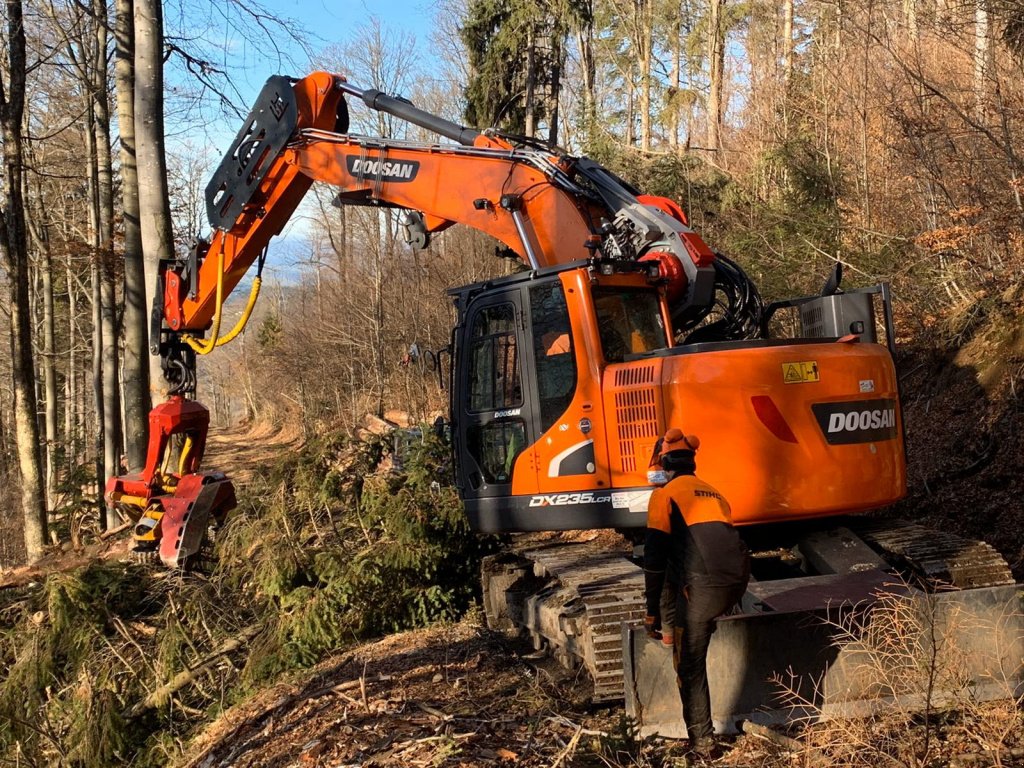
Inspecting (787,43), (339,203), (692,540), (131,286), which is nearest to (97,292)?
(131,286)

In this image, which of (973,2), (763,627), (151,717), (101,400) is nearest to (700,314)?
(763,627)

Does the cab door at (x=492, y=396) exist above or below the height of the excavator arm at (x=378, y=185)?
below

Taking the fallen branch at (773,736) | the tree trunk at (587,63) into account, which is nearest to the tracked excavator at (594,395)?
the fallen branch at (773,736)

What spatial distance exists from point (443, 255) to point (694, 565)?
879 inches

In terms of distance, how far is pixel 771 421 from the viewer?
5531mm

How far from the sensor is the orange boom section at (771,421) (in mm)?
5508

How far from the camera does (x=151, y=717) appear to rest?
22.0 ft

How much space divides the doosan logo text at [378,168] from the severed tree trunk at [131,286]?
3275 millimetres

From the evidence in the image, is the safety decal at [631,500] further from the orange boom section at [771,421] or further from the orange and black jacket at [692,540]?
the orange and black jacket at [692,540]

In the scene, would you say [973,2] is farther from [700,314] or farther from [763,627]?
[763,627]

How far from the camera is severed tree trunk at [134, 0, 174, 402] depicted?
8.27 metres

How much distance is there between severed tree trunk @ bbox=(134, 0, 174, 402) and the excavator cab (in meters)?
3.20

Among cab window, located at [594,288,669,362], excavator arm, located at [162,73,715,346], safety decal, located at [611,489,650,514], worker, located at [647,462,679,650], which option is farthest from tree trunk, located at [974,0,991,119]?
worker, located at [647,462,679,650]

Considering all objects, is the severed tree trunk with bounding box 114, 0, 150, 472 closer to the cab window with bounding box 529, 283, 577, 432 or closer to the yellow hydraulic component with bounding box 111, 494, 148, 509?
the yellow hydraulic component with bounding box 111, 494, 148, 509
